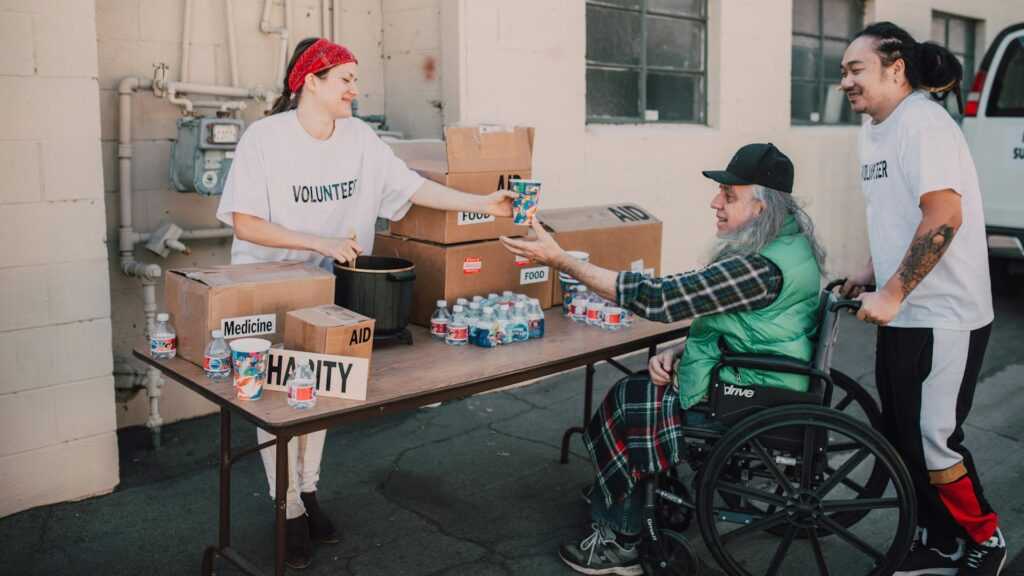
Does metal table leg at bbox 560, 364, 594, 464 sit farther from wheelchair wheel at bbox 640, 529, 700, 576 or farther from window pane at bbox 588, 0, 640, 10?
window pane at bbox 588, 0, 640, 10

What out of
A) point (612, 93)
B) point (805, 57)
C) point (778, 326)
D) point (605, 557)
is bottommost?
point (605, 557)

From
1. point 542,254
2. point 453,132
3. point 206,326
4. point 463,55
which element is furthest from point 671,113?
point 206,326

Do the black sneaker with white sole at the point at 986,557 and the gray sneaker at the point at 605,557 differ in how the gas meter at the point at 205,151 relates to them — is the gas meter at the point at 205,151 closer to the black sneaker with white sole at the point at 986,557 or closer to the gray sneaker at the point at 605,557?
the gray sneaker at the point at 605,557

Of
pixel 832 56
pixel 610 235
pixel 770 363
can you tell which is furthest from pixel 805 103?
pixel 770 363

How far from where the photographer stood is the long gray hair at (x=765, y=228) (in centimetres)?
309

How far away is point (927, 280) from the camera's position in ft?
10.3

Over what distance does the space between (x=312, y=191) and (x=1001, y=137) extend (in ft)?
20.8

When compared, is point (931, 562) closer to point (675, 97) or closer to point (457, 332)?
point (457, 332)

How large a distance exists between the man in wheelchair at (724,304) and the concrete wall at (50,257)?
184 cm

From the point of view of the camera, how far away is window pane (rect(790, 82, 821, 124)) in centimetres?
818

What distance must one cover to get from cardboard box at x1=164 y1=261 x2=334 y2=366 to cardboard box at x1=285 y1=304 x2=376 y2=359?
0.49ft

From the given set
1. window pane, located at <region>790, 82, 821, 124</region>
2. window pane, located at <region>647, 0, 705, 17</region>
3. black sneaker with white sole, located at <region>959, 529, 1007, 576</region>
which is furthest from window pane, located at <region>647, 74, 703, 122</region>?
black sneaker with white sole, located at <region>959, 529, 1007, 576</region>

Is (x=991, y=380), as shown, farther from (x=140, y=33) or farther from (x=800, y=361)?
(x=140, y=33)

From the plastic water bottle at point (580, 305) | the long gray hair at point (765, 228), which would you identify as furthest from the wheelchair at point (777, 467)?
the plastic water bottle at point (580, 305)
